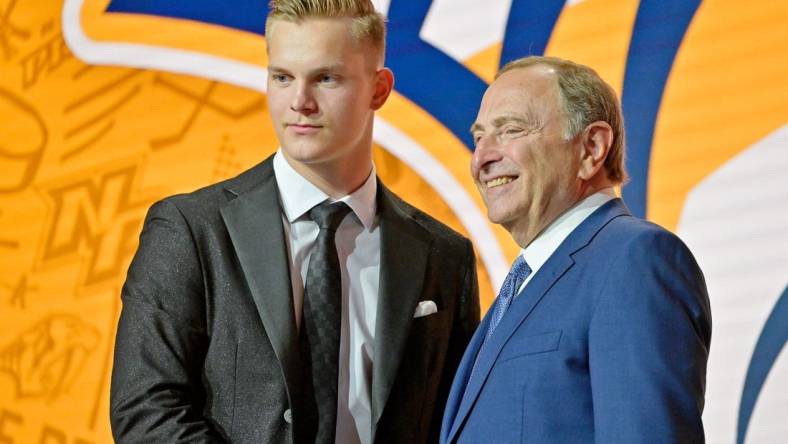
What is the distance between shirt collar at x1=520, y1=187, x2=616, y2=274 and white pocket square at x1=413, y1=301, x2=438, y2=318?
15.7 inches

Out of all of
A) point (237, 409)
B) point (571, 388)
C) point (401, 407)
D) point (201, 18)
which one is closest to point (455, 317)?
point (401, 407)

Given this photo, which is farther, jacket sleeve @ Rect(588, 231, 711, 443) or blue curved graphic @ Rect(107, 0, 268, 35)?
blue curved graphic @ Rect(107, 0, 268, 35)

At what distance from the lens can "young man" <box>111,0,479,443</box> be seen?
209cm

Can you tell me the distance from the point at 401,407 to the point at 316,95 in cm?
61

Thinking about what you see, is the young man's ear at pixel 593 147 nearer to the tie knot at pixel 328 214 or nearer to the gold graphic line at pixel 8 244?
the tie knot at pixel 328 214

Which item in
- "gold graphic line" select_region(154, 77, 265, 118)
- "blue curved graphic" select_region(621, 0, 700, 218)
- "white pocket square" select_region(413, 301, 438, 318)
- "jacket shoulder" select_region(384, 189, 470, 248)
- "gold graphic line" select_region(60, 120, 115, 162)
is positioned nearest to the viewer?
"white pocket square" select_region(413, 301, 438, 318)

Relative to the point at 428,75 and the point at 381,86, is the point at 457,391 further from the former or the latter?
the point at 428,75

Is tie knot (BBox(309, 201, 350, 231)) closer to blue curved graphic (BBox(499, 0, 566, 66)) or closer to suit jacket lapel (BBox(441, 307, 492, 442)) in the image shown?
suit jacket lapel (BBox(441, 307, 492, 442))

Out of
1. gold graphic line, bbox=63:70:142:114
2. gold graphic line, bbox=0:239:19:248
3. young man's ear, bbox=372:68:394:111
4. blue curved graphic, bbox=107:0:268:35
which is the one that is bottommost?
gold graphic line, bbox=0:239:19:248

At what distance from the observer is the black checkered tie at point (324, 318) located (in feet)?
6.95

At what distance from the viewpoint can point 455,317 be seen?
237 cm

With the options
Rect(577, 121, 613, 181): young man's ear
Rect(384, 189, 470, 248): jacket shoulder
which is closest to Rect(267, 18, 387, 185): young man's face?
Rect(384, 189, 470, 248): jacket shoulder

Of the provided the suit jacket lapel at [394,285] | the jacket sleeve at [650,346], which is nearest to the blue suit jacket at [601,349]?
the jacket sleeve at [650,346]

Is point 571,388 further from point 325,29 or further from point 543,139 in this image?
point 325,29
